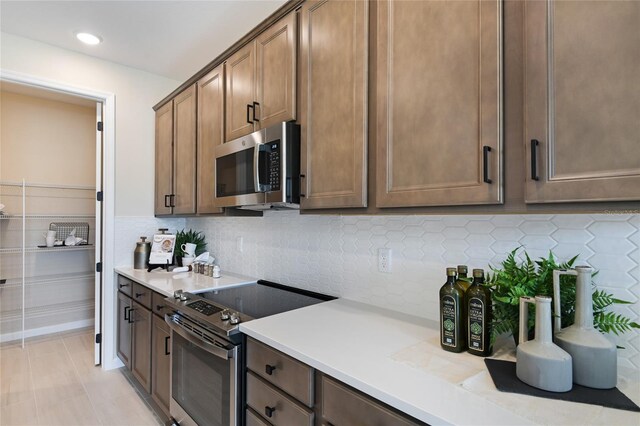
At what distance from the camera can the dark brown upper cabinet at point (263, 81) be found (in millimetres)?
1644

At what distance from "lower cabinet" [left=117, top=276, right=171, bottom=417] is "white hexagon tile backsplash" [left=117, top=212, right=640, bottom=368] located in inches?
27.3

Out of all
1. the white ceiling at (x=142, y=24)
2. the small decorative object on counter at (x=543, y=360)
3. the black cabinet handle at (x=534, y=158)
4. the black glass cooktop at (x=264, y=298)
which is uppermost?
the white ceiling at (x=142, y=24)

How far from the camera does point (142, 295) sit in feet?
7.96

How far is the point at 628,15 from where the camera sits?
0.74m

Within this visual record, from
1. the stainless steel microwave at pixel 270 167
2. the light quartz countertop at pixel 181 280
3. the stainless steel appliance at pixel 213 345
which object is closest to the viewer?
the stainless steel appliance at pixel 213 345

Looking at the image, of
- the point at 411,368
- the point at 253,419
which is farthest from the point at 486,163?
the point at 253,419

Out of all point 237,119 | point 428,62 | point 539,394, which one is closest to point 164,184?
point 237,119


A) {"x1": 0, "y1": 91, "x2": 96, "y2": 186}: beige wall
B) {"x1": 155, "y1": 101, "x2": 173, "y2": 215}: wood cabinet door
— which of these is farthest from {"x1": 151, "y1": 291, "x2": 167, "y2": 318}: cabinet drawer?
{"x1": 0, "y1": 91, "x2": 96, "y2": 186}: beige wall

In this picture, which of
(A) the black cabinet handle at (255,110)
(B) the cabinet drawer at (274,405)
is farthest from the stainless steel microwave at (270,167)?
(B) the cabinet drawer at (274,405)

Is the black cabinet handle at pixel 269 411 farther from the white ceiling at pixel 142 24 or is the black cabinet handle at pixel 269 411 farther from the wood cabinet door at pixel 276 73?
the white ceiling at pixel 142 24

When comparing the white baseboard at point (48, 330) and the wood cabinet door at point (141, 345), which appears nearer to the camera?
the wood cabinet door at point (141, 345)

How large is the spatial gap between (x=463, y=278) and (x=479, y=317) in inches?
5.6

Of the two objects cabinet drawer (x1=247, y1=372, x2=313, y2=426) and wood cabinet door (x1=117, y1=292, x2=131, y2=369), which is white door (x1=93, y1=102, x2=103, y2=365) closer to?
wood cabinet door (x1=117, y1=292, x2=131, y2=369)

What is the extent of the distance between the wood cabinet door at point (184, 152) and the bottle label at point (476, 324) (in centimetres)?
210
